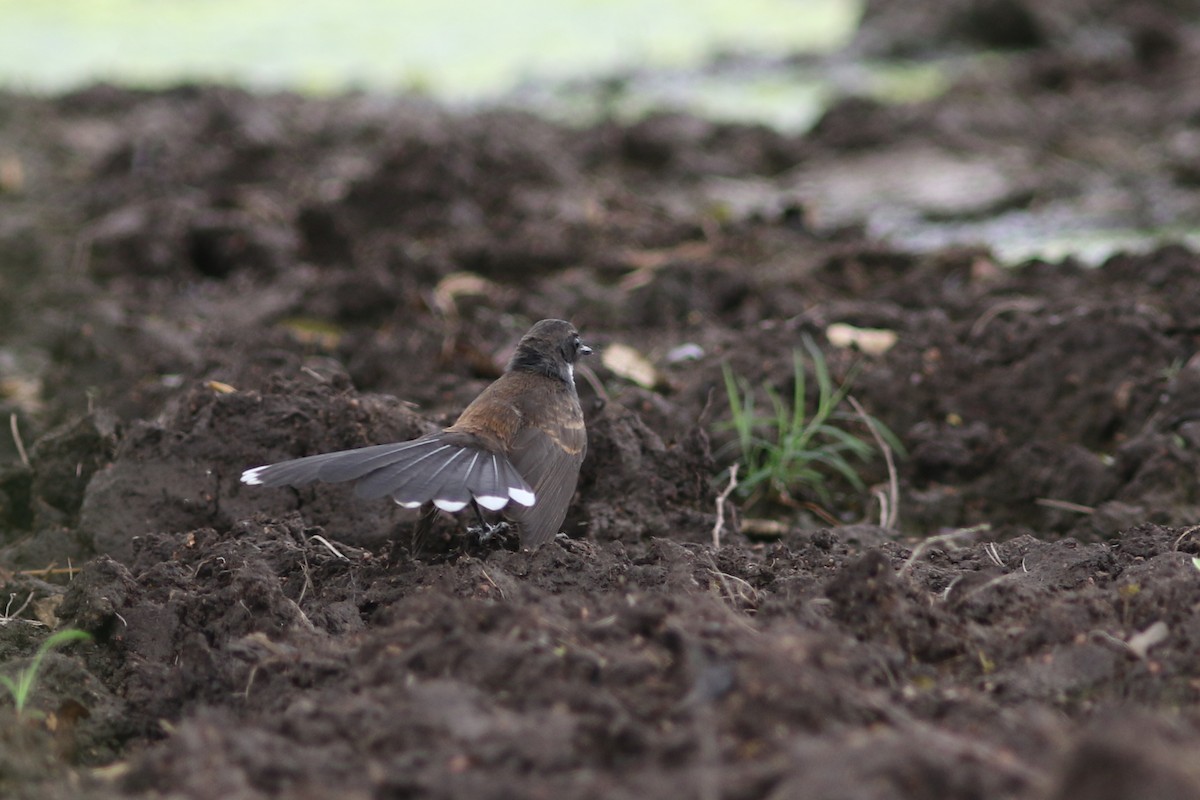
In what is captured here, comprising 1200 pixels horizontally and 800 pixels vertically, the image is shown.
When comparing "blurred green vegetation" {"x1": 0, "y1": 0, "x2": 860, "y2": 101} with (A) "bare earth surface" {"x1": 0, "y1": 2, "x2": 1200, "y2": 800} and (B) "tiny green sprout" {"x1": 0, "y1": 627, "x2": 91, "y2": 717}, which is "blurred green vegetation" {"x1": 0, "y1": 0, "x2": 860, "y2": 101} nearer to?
(A) "bare earth surface" {"x1": 0, "y1": 2, "x2": 1200, "y2": 800}

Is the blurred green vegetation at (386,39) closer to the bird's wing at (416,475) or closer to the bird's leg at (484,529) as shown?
the bird's leg at (484,529)

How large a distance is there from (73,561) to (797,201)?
5624 mm

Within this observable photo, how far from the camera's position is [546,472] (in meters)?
4.30

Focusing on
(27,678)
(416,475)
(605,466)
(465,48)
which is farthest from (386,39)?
(27,678)

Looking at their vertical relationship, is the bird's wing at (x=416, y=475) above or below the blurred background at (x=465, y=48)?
above

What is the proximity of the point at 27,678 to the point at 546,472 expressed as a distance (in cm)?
169

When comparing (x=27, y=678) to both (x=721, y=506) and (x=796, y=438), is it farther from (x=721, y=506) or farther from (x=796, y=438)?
(x=796, y=438)

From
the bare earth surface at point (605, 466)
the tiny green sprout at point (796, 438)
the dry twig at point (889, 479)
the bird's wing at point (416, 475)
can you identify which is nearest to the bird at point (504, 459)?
the bird's wing at point (416, 475)

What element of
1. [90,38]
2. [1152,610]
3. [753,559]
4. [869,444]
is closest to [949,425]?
[869,444]

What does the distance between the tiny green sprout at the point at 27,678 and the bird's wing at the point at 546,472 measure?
4.17 ft

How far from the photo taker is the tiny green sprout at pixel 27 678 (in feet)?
10.5

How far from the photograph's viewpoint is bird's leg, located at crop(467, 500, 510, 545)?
4285 mm

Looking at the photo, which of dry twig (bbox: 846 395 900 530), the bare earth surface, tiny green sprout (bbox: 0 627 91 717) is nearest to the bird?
the bare earth surface

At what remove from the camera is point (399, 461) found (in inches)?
156
